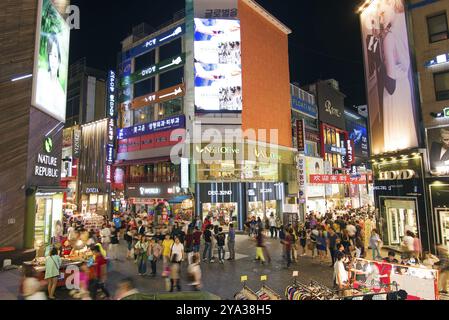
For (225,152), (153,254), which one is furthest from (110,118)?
(153,254)

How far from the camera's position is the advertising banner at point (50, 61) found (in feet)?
53.4

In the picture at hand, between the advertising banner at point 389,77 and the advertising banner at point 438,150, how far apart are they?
0.78 metres

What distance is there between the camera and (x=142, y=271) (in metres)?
12.9

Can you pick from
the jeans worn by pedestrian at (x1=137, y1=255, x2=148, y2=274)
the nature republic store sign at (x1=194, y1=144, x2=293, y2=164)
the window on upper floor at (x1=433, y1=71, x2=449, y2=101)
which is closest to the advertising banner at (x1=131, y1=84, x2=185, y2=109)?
the nature republic store sign at (x1=194, y1=144, x2=293, y2=164)

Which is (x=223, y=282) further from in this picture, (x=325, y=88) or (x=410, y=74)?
(x=325, y=88)

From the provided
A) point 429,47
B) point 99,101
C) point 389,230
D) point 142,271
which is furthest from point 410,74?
point 99,101

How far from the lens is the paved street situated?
1095 centimetres

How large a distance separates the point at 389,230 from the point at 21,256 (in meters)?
19.9

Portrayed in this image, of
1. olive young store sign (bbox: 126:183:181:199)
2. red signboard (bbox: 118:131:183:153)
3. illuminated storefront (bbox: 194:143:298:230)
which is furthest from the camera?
red signboard (bbox: 118:131:183:153)

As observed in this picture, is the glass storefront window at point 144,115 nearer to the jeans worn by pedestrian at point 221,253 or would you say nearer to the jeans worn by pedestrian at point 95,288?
the jeans worn by pedestrian at point 221,253

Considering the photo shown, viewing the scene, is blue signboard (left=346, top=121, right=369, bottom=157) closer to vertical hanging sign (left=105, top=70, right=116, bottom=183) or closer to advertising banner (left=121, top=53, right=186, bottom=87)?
advertising banner (left=121, top=53, right=186, bottom=87)

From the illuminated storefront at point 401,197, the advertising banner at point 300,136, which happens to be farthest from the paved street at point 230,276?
the advertising banner at point 300,136

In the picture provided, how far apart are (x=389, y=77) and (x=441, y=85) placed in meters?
3.15

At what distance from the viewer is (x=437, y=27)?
16344 millimetres
